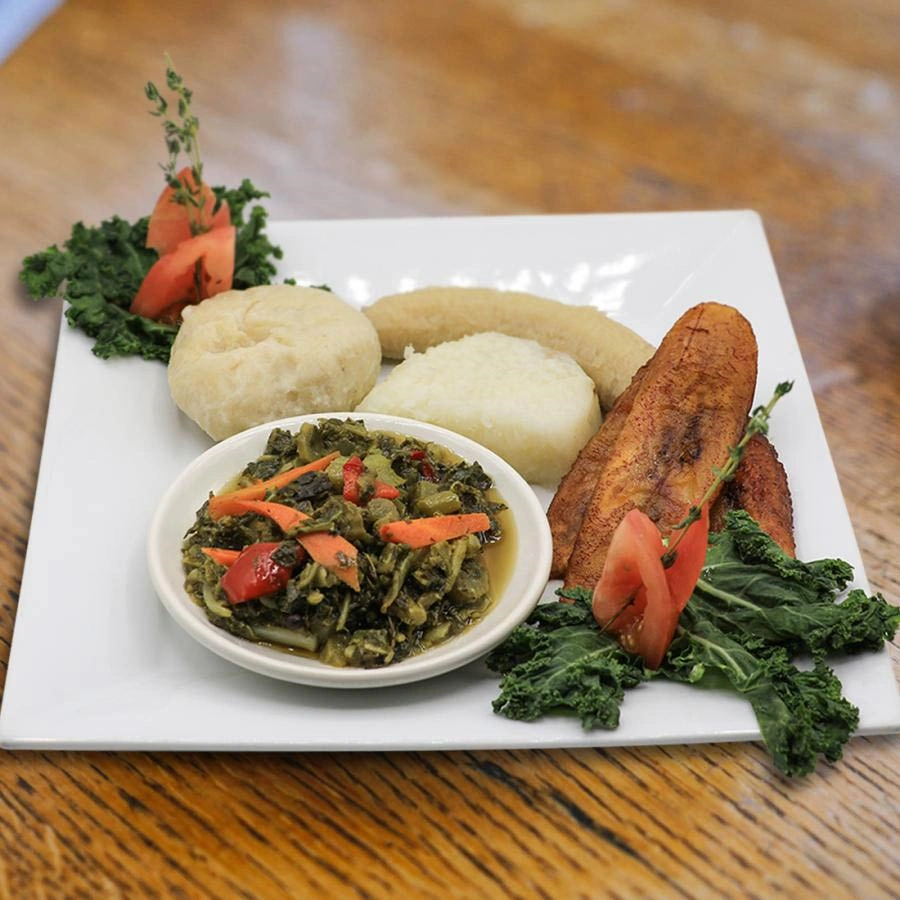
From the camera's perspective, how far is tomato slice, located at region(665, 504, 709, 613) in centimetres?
277

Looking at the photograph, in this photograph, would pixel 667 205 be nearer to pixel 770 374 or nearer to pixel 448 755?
pixel 770 374

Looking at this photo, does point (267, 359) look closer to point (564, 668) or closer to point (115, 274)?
point (115, 274)

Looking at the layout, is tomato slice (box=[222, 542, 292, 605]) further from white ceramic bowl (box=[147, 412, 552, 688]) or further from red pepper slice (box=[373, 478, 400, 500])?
red pepper slice (box=[373, 478, 400, 500])

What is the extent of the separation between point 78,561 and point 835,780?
2.08 metres

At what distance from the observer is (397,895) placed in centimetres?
248

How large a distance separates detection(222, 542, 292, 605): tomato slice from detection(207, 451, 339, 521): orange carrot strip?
28cm

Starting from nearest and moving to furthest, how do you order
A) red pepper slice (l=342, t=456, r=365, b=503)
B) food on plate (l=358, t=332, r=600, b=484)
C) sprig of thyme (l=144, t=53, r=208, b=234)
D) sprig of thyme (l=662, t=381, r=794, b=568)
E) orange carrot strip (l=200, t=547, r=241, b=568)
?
sprig of thyme (l=662, t=381, r=794, b=568)
orange carrot strip (l=200, t=547, r=241, b=568)
red pepper slice (l=342, t=456, r=365, b=503)
food on plate (l=358, t=332, r=600, b=484)
sprig of thyme (l=144, t=53, r=208, b=234)

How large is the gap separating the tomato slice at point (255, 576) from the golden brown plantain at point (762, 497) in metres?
1.27

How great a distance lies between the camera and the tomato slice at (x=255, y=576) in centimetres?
285

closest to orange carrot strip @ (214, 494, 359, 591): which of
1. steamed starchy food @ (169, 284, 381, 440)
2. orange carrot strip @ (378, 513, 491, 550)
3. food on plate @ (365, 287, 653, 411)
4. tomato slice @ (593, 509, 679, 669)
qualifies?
orange carrot strip @ (378, 513, 491, 550)

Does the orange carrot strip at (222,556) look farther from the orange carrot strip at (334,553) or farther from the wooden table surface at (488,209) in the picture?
the wooden table surface at (488,209)

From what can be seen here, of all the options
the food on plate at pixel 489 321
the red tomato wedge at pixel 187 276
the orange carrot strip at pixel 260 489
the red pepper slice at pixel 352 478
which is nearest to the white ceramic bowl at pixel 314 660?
the orange carrot strip at pixel 260 489

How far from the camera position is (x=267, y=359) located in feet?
12.1

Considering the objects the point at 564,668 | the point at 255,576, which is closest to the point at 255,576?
the point at 255,576
